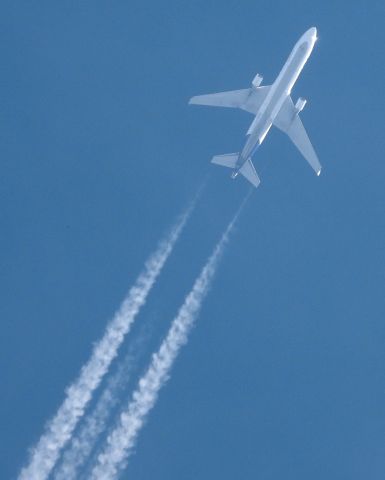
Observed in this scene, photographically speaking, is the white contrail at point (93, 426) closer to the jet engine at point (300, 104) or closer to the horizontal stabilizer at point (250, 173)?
the horizontal stabilizer at point (250, 173)

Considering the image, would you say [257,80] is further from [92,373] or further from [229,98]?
[92,373]

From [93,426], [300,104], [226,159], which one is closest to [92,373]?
[93,426]

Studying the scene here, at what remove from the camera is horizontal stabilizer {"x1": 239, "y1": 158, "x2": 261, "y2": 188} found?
338 ft

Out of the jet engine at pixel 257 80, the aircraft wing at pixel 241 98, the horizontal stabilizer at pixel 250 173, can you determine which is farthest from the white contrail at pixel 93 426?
the jet engine at pixel 257 80

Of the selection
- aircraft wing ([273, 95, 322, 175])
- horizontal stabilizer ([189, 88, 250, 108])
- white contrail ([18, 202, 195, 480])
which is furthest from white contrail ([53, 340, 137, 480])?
aircraft wing ([273, 95, 322, 175])

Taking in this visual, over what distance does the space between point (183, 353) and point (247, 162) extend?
20.8m

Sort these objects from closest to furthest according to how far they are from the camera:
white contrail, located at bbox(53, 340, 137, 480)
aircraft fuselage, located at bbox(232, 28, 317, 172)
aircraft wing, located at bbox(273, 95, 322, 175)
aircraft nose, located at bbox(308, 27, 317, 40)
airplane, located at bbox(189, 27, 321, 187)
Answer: white contrail, located at bbox(53, 340, 137, 480) < aircraft nose, located at bbox(308, 27, 317, 40) < aircraft fuselage, located at bbox(232, 28, 317, 172) < airplane, located at bbox(189, 27, 321, 187) < aircraft wing, located at bbox(273, 95, 322, 175)

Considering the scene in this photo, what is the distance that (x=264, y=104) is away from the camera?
101188 mm

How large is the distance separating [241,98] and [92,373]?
3228 centimetres

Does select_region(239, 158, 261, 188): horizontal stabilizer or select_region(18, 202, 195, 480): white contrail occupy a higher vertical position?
select_region(239, 158, 261, 188): horizontal stabilizer

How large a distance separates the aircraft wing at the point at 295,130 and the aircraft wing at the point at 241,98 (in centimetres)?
272

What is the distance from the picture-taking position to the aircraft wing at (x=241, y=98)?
103m

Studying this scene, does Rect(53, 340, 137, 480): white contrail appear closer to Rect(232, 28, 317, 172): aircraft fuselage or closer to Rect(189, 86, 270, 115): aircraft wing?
Rect(232, 28, 317, 172): aircraft fuselage

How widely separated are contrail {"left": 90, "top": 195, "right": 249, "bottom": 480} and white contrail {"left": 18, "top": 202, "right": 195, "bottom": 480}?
3914mm
